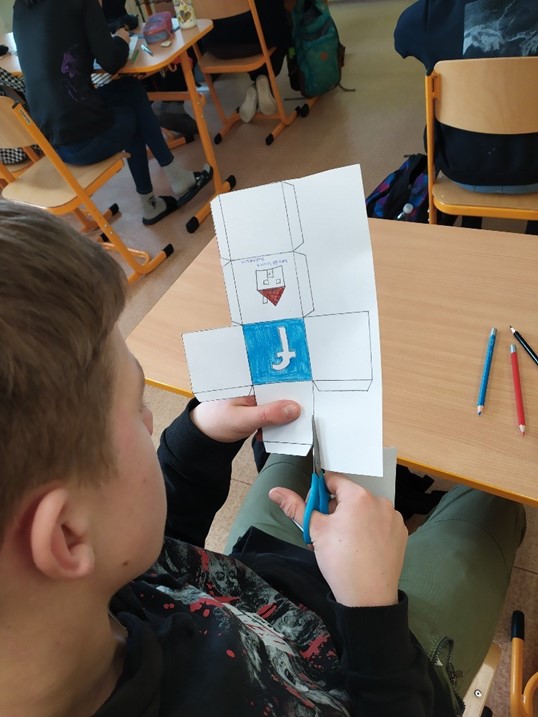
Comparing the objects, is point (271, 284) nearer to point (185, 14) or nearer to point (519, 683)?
point (519, 683)

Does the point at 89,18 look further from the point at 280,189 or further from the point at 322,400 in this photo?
the point at 322,400

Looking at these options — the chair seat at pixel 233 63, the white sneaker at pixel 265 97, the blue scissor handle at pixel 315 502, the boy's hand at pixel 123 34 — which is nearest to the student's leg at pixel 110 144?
the boy's hand at pixel 123 34

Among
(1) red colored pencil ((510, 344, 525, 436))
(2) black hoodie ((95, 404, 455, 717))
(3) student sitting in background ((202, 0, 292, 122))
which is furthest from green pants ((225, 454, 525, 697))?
(3) student sitting in background ((202, 0, 292, 122))

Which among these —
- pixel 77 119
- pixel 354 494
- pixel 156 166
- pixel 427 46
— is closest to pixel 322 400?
pixel 354 494

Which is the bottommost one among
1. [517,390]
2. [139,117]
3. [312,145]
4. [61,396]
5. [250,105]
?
[312,145]

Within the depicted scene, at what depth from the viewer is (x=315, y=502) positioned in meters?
0.57

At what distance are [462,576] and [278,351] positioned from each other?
0.47 meters

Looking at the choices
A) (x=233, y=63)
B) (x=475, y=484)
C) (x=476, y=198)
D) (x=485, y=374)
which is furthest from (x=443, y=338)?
(x=233, y=63)

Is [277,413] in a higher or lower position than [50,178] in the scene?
higher

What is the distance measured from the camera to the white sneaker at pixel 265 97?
309cm

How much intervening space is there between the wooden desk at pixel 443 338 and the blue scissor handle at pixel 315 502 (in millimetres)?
203

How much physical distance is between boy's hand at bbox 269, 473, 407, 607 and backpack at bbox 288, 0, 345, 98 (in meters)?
3.07

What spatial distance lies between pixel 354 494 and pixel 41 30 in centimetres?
220

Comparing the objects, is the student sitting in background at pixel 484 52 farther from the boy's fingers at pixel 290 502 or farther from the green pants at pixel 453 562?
the boy's fingers at pixel 290 502
